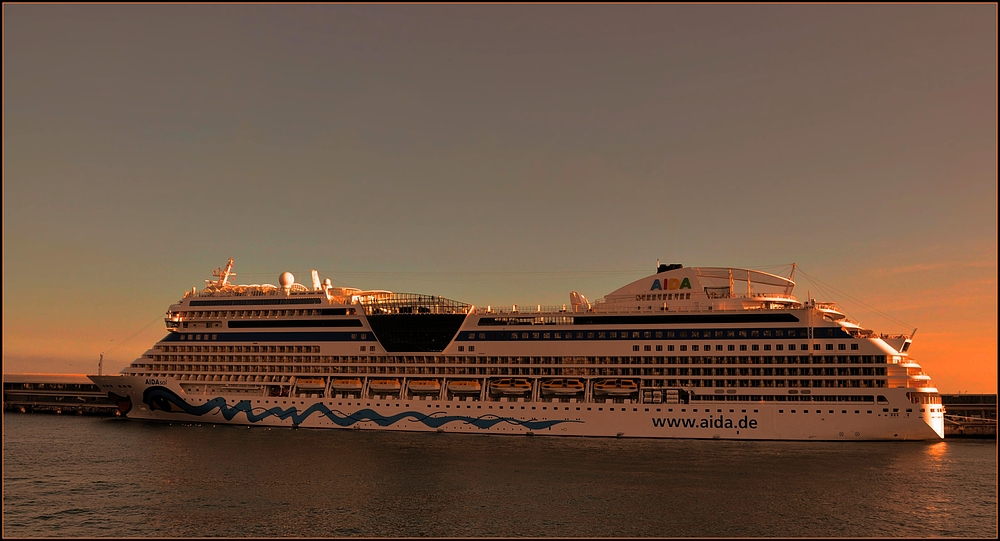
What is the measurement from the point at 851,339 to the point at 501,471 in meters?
30.8

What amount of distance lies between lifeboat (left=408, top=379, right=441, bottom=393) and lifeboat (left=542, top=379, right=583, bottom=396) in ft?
31.3

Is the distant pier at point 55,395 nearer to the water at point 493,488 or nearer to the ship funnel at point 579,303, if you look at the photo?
the water at point 493,488

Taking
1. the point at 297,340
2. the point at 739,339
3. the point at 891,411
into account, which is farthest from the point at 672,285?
the point at 297,340

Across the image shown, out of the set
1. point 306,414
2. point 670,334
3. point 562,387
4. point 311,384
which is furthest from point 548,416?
point 311,384

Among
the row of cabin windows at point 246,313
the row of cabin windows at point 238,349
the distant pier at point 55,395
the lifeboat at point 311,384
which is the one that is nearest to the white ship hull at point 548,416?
the lifeboat at point 311,384

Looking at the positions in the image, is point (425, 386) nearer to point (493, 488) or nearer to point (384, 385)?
point (384, 385)

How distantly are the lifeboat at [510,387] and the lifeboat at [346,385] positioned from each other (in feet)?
41.3

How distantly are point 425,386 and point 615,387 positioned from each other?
16664 mm

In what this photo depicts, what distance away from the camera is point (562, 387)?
60.3 metres

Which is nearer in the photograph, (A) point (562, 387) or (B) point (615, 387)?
(B) point (615, 387)

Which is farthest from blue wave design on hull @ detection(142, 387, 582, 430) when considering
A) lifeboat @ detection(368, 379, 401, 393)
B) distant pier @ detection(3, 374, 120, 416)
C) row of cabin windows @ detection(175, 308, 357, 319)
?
distant pier @ detection(3, 374, 120, 416)

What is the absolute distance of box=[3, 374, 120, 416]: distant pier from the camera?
90750mm

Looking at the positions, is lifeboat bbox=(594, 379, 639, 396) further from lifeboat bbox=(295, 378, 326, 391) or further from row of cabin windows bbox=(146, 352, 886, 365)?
lifeboat bbox=(295, 378, 326, 391)

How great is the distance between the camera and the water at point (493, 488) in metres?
31.8
